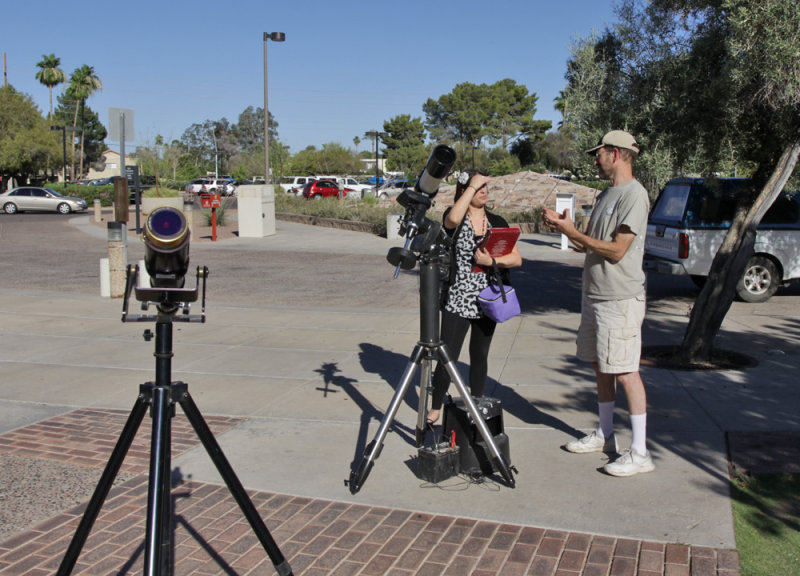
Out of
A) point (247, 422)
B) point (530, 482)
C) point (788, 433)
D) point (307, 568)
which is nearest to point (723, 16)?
point (788, 433)

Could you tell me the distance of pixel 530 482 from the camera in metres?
4.37

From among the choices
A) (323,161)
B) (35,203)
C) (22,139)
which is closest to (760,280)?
(35,203)

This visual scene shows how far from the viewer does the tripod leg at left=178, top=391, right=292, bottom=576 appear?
281 cm

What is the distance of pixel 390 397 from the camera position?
240 inches

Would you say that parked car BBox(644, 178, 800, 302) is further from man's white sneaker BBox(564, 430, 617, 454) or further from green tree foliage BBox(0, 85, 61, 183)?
green tree foliage BBox(0, 85, 61, 183)

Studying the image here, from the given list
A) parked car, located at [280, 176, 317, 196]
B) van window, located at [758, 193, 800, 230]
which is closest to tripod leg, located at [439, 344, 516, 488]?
van window, located at [758, 193, 800, 230]

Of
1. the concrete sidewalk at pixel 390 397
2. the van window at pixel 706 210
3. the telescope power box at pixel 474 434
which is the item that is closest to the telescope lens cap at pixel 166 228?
the concrete sidewalk at pixel 390 397

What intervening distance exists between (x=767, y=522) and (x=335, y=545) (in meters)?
2.15

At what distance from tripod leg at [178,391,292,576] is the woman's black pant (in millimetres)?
2022

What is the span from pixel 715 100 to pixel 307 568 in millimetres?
5571

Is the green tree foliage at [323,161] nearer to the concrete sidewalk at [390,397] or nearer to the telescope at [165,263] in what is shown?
the concrete sidewalk at [390,397]

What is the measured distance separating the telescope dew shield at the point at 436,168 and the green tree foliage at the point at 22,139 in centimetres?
5187

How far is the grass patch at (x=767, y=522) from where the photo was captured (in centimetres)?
341

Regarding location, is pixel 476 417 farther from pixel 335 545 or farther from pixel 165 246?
pixel 165 246
